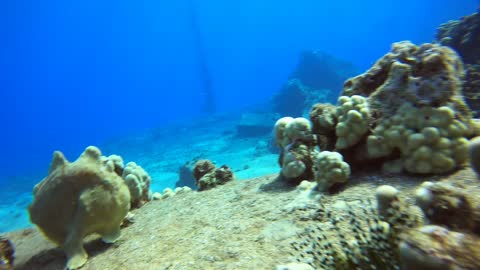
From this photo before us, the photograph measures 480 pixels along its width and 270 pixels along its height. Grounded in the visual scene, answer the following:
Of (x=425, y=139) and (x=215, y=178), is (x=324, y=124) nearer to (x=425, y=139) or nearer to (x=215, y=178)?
(x=425, y=139)

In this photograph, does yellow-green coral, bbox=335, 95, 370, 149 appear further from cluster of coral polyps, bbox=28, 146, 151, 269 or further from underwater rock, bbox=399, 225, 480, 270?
cluster of coral polyps, bbox=28, 146, 151, 269

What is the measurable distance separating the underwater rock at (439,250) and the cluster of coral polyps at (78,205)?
361cm

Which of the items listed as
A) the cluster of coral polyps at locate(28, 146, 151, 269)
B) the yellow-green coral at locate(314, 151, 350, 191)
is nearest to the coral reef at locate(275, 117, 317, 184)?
the yellow-green coral at locate(314, 151, 350, 191)

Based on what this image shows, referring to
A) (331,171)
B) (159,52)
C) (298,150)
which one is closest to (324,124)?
(298,150)

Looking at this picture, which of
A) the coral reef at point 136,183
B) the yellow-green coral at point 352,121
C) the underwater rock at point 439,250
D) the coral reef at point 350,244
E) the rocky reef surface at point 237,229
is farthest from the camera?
the coral reef at point 136,183

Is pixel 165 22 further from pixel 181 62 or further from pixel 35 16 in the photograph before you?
pixel 35 16

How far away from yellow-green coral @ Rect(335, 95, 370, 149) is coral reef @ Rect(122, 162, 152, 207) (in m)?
4.06

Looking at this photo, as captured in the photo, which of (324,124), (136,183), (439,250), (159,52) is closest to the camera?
(439,250)

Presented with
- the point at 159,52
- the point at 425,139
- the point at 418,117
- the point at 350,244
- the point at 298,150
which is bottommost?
the point at 350,244

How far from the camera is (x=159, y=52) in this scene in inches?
7446

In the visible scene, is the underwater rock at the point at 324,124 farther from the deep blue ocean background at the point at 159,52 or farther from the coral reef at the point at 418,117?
the deep blue ocean background at the point at 159,52

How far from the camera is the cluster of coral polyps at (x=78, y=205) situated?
371 centimetres

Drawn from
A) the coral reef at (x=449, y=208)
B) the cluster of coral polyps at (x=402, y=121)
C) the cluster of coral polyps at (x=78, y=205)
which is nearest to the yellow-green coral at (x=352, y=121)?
the cluster of coral polyps at (x=402, y=121)

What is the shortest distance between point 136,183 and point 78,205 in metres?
2.02
